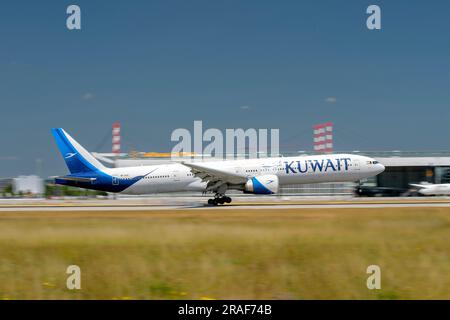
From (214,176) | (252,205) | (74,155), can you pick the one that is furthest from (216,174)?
(74,155)

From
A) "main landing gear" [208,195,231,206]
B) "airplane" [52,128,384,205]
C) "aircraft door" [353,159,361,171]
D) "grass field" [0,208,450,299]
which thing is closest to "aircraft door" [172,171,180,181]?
"airplane" [52,128,384,205]

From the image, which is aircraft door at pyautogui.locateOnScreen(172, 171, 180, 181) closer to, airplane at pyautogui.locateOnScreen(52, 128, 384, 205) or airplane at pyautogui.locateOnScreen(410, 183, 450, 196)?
airplane at pyautogui.locateOnScreen(52, 128, 384, 205)

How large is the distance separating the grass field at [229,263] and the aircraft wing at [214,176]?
842 inches

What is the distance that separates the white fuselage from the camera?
4609cm

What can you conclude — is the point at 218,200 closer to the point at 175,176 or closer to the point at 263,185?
the point at 175,176

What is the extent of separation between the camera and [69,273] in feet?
45.6

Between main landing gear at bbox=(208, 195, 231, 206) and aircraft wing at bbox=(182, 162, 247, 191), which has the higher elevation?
aircraft wing at bbox=(182, 162, 247, 191)

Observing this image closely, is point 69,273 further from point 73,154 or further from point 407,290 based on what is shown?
point 73,154

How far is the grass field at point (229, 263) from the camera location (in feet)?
41.0

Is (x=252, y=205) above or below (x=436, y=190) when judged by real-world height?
below

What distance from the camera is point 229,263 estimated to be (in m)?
15.3

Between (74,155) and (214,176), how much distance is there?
14.3 meters
